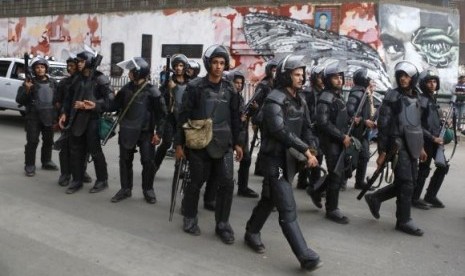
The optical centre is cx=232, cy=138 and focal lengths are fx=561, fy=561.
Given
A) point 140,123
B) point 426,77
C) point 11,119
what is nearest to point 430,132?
point 426,77

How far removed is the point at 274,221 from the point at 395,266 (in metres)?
1.59

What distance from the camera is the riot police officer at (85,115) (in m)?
6.79

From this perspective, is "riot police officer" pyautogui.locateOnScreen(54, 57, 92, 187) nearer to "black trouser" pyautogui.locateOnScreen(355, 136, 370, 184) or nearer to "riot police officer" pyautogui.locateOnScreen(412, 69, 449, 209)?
"black trouser" pyautogui.locateOnScreen(355, 136, 370, 184)

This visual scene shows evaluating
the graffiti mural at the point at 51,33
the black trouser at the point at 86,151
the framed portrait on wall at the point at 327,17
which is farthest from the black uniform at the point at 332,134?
the graffiti mural at the point at 51,33

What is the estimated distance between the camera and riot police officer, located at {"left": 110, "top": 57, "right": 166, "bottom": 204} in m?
6.37

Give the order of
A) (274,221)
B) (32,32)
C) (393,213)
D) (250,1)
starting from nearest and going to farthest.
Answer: (274,221) < (393,213) < (250,1) < (32,32)

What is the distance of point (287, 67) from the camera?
464cm

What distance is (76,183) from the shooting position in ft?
22.9

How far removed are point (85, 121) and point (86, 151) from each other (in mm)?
461

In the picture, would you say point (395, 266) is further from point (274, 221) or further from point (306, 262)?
point (274, 221)

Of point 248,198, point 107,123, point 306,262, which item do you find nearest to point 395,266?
point 306,262

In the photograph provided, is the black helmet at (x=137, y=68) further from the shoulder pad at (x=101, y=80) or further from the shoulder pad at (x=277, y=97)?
the shoulder pad at (x=277, y=97)

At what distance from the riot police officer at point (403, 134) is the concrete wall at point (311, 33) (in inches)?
468

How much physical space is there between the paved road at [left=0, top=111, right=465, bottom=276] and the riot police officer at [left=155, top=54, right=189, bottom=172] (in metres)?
0.90
